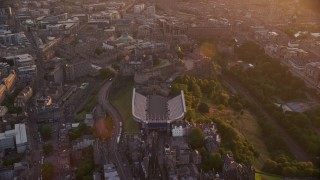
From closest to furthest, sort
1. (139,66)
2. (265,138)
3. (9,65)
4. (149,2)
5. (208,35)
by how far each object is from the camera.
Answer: (265,138) < (139,66) < (9,65) < (208,35) < (149,2)

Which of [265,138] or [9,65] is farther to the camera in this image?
[9,65]

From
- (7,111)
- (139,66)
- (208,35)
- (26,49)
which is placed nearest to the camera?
(7,111)

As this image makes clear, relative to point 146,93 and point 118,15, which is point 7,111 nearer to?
point 146,93


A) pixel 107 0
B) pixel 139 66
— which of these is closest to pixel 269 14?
pixel 107 0

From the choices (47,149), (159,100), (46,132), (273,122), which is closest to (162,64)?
(159,100)

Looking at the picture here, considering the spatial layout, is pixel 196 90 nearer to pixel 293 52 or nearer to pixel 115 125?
pixel 115 125

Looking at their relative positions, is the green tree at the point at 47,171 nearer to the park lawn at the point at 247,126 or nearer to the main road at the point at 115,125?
the main road at the point at 115,125

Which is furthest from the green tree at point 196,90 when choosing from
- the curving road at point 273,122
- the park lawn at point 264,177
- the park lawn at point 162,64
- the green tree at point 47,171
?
the green tree at point 47,171
